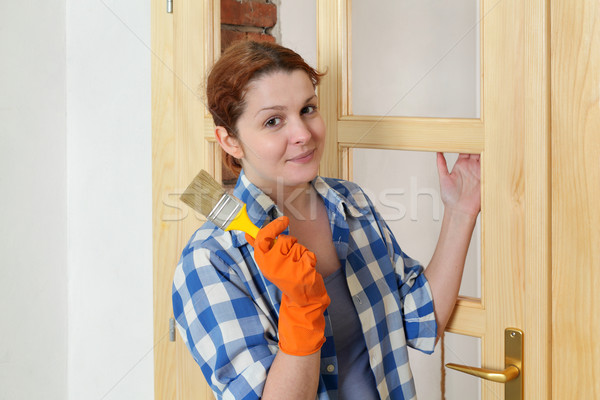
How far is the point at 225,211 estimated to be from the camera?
989 millimetres

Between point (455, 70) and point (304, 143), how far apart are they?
29cm

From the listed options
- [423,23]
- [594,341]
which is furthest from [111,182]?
[594,341]

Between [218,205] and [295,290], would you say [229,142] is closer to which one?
[218,205]

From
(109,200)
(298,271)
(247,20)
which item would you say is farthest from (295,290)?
(109,200)

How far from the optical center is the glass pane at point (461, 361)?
1083mm

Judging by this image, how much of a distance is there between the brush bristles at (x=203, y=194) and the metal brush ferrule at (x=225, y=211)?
21 mm

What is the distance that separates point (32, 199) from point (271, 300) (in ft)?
3.22

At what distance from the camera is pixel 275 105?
102 centimetres

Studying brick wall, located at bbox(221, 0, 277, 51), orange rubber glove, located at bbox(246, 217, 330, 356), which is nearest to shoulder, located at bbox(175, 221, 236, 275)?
orange rubber glove, located at bbox(246, 217, 330, 356)

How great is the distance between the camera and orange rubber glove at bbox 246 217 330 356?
875 mm

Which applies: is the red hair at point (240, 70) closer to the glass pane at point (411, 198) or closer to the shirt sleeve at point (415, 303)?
the glass pane at point (411, 198)

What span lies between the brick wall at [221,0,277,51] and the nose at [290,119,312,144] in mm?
345

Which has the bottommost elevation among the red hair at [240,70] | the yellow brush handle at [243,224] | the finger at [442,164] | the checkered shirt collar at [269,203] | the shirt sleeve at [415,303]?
the shirt sleeve at [415,303]

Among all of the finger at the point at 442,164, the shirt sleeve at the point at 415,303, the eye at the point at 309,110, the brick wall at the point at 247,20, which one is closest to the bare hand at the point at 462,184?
the finger at the point at 442,164
